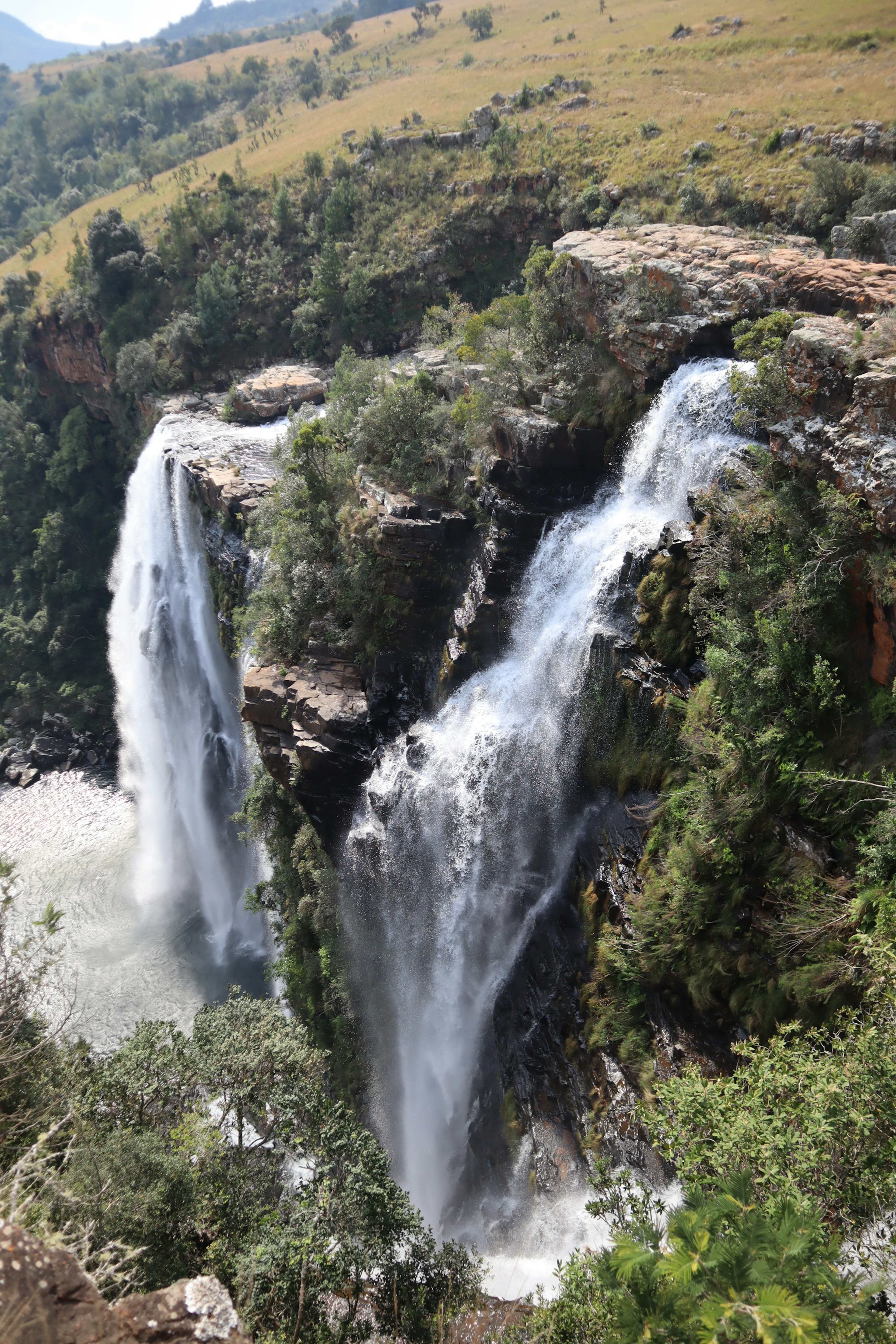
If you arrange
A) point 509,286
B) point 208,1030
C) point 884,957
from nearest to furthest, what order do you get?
point 884,957, point 208,1030, point 509,286

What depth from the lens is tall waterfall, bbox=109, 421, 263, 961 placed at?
31.8m

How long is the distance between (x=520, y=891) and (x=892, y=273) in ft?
58.3

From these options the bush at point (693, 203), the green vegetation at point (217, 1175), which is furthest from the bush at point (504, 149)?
the green vegetation at point (217, 1175)

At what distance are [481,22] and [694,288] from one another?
76824mm

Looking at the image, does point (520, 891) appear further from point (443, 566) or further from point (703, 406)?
point (703, 406)

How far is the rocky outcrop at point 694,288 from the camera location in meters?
17.2

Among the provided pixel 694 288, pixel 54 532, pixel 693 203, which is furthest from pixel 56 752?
pixel 693 203

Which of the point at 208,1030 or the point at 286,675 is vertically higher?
the point at 286,675

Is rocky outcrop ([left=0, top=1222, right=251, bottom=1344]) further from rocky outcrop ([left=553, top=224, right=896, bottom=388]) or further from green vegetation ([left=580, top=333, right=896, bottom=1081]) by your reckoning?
rocky outcrop ([left=553, top=224, right=896, bottom=388])

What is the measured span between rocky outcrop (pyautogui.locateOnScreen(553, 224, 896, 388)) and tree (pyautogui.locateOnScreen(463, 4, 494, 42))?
6766 cm

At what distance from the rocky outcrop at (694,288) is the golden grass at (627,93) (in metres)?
11.1

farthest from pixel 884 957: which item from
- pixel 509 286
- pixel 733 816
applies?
pixel 509 286

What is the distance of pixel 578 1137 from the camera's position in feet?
50.9

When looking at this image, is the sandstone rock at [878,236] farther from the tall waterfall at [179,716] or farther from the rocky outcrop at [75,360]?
the rocky outcrop at [75,360]
